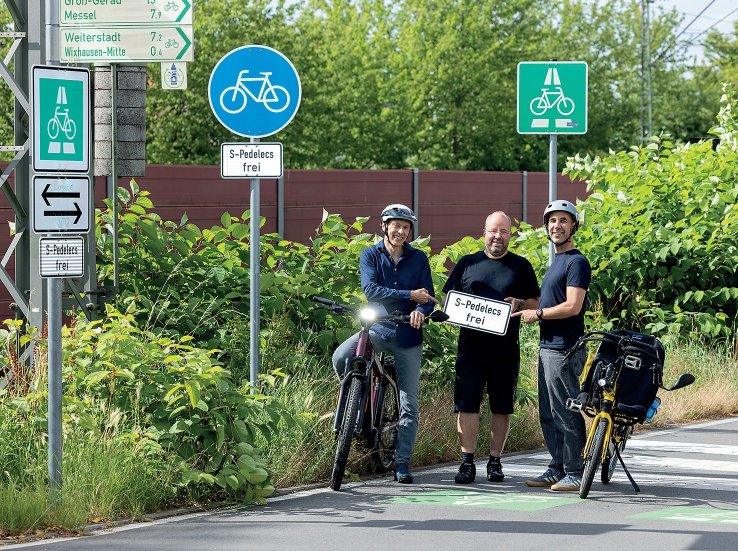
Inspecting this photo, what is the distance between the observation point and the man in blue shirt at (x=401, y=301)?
30.7 ft

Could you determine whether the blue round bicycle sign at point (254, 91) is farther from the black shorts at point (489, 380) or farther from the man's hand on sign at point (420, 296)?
the black shorts at point (489, 380)

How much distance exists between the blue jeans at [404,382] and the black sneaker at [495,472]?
547 millimetres

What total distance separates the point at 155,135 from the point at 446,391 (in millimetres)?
22450

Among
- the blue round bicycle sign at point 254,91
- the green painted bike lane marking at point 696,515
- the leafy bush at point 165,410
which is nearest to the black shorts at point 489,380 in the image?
the leafy bush at point 165,410

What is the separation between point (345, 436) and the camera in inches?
352

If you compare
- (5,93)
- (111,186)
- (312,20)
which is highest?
(312,20)

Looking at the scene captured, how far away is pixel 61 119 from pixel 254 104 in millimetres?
1909

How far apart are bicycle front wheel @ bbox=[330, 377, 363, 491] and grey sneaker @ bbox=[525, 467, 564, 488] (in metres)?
1.29

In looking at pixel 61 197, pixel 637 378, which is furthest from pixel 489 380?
pixel 61 197

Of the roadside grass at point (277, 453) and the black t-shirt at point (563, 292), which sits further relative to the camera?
the black t-shirt at point (563, 292)

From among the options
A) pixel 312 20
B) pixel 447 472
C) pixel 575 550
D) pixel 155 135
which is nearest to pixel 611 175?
pixel 447 472

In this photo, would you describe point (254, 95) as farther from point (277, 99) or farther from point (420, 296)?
point (420, 296)

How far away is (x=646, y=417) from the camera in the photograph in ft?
29.1

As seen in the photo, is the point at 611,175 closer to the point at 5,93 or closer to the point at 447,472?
the point at 447,472
